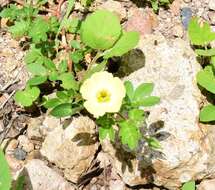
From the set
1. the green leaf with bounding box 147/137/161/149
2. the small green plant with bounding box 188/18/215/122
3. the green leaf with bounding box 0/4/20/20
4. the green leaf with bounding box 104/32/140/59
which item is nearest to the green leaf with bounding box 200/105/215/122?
the small green plant with bounding box 188/18/215/122

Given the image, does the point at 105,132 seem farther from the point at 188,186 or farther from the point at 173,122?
the point at 188,186

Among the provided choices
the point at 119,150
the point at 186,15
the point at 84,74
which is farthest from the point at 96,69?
the point at 186,15

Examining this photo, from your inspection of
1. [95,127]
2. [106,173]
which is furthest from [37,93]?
[106,173]

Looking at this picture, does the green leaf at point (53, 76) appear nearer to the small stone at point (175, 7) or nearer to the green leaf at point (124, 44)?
the green leaf at point (124, 44)

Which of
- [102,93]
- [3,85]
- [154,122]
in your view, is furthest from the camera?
[3,85]

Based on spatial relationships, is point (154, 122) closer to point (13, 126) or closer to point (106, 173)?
point (106, 173)

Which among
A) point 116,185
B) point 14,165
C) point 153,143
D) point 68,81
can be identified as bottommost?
point 116,185

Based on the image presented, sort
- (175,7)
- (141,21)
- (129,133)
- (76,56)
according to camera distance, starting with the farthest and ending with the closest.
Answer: (175,7) < (141,21) < (76,56) < (129,133)
